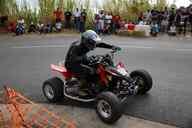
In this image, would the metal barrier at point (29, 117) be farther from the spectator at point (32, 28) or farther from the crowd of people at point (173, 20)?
the spectator at point (32, 28)

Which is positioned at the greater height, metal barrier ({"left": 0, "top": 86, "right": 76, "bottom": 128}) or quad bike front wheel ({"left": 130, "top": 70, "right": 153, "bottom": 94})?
quad bike front wheel ({"left": 130, "top": 70, "right": 153, "bottom": 94})

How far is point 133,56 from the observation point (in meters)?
16.8

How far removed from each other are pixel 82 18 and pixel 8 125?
19231 millimetres

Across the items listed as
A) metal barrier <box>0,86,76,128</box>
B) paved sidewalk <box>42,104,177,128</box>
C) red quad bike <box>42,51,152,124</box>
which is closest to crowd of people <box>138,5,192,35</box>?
red quad bike <box>42,51,152,124</box>

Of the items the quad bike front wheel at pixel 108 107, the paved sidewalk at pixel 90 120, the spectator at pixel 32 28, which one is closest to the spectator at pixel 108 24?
the spectator at pixel 32 28

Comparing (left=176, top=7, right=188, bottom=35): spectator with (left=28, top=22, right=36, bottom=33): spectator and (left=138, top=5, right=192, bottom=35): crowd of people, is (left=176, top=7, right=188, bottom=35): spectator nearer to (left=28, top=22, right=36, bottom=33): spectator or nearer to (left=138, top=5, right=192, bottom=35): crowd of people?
(left=138, top=5, right=192, bottom=35): crowd of people

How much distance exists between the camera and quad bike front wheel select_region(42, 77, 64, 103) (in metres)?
10.2

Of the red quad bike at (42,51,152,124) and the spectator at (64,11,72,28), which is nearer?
the red quad bike at (42,51,152,124)

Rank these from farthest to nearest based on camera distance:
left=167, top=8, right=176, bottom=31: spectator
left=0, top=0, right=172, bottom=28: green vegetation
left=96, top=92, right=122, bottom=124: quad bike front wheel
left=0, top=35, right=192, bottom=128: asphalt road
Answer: left=0, top=0, right=172, bottom=28: green vegetation
left=167, top=8, right=176, bottom=31: spectator
left=0, top=35, right=192, bottom=128: asphalt road
left=96, top=92, right=122, bottom=124: quad bike front wheel

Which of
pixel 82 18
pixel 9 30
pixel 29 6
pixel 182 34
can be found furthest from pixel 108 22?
pixel 29 6

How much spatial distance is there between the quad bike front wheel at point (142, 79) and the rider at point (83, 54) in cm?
94

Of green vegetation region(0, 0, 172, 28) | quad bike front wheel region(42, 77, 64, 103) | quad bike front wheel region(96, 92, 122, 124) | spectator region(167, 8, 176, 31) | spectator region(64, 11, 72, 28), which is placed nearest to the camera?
quad bike front wheel region(96, 92, 122, 124)

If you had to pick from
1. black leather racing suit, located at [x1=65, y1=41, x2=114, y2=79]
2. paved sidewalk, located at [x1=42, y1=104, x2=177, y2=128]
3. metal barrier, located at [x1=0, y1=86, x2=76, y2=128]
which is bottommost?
paved sidewalk, located at [x1=42, y1=104, x2=177, y2=128]

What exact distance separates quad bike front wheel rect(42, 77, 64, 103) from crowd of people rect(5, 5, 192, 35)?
14924 mm
